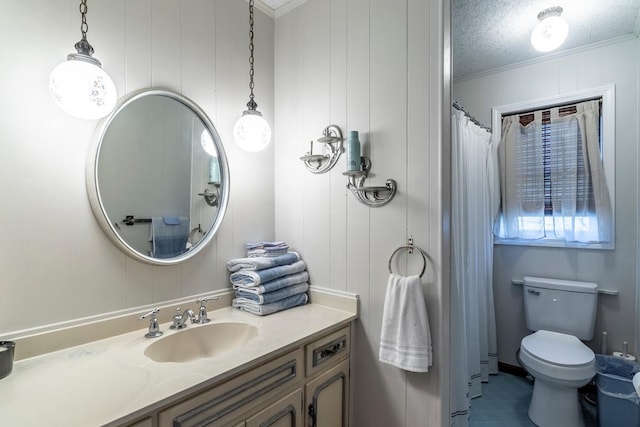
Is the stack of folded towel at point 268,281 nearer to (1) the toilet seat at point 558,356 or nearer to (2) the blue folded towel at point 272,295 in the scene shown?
(2) the blue folded towel at point 272,295

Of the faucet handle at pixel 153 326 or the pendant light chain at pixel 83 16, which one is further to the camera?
the faucet handle at pixel 153 326

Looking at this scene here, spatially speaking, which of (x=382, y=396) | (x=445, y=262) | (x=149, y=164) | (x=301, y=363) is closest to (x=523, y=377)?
(x=382, y=396)

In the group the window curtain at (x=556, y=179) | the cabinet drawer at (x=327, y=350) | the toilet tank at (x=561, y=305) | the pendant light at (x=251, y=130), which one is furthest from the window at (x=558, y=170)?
the pendant light at (x=251, y=130)

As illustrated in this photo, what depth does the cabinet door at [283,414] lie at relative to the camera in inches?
41.8

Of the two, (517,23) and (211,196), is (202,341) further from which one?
(517,23)

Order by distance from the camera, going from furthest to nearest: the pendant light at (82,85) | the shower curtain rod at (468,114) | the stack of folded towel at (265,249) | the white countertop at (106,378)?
the shower curtain rod at (468,114) → the stack of folded towel at (265,249) → the pendant light at (82,85) → the white countertop at (106,378)

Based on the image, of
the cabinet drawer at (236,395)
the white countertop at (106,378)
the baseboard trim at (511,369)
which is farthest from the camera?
the baseboard trim at (511,369)

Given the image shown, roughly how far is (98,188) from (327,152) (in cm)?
101

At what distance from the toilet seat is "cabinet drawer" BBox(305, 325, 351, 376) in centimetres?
129

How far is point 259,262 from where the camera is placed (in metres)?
1.52

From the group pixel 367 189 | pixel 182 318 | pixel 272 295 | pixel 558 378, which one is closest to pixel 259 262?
pixel 272 295

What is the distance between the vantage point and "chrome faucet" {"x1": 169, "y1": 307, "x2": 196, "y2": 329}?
1321 millimetres

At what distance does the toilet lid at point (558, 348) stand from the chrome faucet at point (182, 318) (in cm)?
202

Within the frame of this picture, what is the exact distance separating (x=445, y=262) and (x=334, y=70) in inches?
43.1
